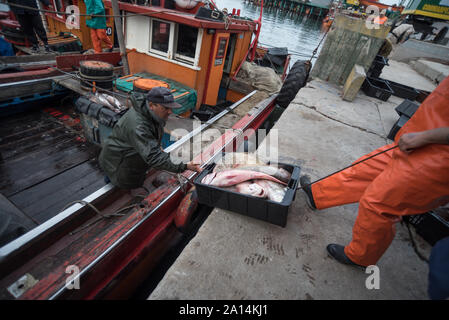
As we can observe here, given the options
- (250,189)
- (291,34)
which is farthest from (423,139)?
(291,34)

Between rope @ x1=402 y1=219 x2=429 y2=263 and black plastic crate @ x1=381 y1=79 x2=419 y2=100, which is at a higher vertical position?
black plastic crate @ x1=381 y1=79 x2=419 y2=100

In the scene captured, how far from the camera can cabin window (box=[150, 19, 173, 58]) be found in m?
4.82

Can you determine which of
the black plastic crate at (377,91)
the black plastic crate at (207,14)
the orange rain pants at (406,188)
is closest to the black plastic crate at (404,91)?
the black plastic crate at (377,91)

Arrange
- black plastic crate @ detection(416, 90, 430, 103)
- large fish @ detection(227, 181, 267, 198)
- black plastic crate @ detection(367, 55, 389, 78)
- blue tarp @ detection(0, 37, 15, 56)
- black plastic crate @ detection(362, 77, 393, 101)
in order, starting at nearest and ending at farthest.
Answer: large fish @ detection(227, 181, 267, 198) < blue tarp @ detection(0, 37, 15, 56) < black plastic crate @ detection(362, 77, 393, 101) < black plastic crate @ detection(416, 90, 430, 103) < black plastic crate @ detection(367, 55, 389, 78)

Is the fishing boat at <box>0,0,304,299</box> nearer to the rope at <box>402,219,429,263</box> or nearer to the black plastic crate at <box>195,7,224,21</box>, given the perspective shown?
the black plastic crate at <box>195,7,224,21</box>

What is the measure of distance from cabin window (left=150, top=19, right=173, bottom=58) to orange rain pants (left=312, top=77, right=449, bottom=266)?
187 inches

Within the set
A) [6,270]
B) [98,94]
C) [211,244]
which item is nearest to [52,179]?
[98,94]

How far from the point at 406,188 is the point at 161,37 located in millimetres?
5315

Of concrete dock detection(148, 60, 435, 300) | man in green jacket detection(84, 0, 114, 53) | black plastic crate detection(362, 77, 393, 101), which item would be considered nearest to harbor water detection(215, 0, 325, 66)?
black plastic crate detection(362, 77, 393, 101)

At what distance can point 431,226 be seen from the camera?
2.05 metres

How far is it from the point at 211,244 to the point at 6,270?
1.56 m

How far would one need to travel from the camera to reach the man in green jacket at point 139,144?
208cm

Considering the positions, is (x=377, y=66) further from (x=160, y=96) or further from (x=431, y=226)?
(x=160, y=96)
